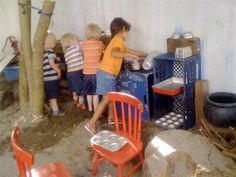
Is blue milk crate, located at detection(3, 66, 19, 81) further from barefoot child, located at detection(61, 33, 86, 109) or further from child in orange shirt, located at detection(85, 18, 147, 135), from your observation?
child in orange shirt, located at detection(85, 18, 147, 135)

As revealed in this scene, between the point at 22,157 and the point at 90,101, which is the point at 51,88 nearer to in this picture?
the point at 90,101

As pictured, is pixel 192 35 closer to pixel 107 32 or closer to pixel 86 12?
pixel 107 32

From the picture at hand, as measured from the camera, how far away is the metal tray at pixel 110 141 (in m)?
3.07

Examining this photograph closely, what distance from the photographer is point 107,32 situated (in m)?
5.15

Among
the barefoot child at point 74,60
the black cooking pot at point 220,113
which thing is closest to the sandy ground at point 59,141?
the barefoot child at point 74,60

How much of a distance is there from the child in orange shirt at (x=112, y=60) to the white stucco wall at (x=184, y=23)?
448mm

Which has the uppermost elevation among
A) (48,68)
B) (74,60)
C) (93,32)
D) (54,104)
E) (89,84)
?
(93,32)

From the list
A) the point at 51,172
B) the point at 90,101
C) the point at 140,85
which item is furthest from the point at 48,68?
the point at 51,172

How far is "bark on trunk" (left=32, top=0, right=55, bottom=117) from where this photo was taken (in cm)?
443

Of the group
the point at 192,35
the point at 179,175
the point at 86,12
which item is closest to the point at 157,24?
the point at 192,35

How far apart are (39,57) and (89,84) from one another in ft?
2.81

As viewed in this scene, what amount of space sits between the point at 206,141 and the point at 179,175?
20.1 inches

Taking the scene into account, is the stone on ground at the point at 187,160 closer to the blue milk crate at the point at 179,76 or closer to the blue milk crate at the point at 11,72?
the blue milk crate at the point at 179,76

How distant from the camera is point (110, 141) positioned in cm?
318
